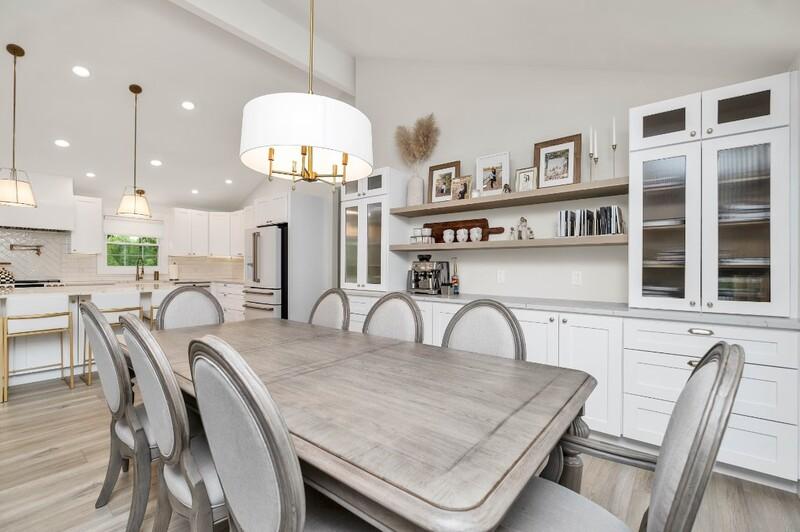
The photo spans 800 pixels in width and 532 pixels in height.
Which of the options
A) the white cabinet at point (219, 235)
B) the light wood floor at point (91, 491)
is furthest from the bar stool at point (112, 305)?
the white cabinet at point (219, 235)

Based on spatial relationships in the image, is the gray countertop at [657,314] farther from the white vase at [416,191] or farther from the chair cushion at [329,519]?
the chair cushion at [329,519]

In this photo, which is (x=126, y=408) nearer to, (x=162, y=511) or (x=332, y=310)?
(x=162, y=511)

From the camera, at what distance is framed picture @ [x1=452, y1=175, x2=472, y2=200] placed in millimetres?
3506

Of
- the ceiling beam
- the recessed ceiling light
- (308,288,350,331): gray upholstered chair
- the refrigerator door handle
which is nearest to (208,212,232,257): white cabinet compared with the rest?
the refrigerator door handle

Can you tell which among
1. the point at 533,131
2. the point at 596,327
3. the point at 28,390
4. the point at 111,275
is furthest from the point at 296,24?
the point at 111,275

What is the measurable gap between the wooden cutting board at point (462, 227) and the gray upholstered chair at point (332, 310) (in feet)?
4.60

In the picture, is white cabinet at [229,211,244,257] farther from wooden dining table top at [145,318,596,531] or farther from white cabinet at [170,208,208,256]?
wooden dining table top at [145,318,596,531]

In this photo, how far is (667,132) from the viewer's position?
2348 mm

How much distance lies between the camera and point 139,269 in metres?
6.31

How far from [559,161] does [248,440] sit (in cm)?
301

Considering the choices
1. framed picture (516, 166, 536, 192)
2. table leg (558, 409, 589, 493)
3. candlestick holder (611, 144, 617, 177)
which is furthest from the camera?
framed picture (516, 166, 536, 192)

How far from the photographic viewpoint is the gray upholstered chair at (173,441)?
1.12 meters

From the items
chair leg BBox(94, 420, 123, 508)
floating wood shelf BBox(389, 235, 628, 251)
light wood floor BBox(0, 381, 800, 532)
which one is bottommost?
light wood floor BBox(0, 381, 800, 532)

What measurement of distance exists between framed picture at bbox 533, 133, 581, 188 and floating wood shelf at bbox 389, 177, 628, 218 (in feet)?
0.45
